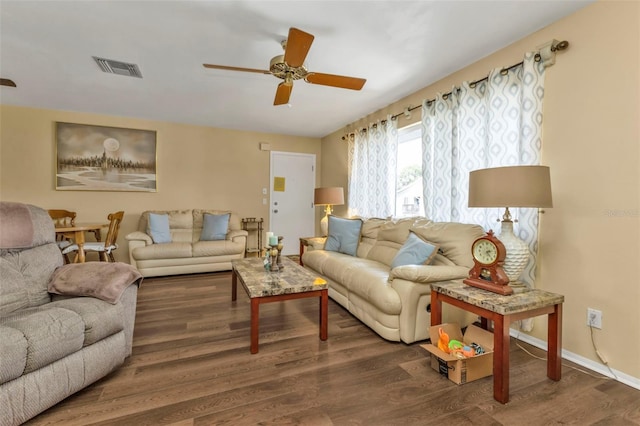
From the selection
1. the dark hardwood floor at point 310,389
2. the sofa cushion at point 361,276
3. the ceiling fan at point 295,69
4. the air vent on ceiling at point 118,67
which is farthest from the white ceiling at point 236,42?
the dark hardwood floor at point 310,389

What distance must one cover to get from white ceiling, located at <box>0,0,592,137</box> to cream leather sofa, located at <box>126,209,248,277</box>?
1878 mm

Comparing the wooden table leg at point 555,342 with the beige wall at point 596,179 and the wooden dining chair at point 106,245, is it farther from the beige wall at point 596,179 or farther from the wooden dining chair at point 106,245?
the wooden dining chair at point 106,245

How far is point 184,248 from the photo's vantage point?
4336 mm

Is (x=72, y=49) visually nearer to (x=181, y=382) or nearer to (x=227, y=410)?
(x=181, y=382)

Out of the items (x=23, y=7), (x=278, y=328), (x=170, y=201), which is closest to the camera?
(x=23, y=7)

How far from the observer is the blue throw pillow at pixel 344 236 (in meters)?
3.64

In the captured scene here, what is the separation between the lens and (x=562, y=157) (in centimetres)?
217

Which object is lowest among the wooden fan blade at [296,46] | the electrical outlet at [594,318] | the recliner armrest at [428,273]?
the electrical outlet at [594,318]

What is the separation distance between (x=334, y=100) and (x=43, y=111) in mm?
4178

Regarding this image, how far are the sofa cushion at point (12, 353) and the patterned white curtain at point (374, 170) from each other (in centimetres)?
356

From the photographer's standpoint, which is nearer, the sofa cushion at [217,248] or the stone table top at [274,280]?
the stone table top at [274,280]

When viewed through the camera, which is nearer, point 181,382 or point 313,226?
point 181,382

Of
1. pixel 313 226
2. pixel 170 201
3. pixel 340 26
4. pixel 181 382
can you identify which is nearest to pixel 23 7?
pixel 340 26

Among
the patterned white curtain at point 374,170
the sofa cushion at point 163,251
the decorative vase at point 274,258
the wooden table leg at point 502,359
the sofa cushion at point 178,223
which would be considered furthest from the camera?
the sofa cushion at point 178,223
